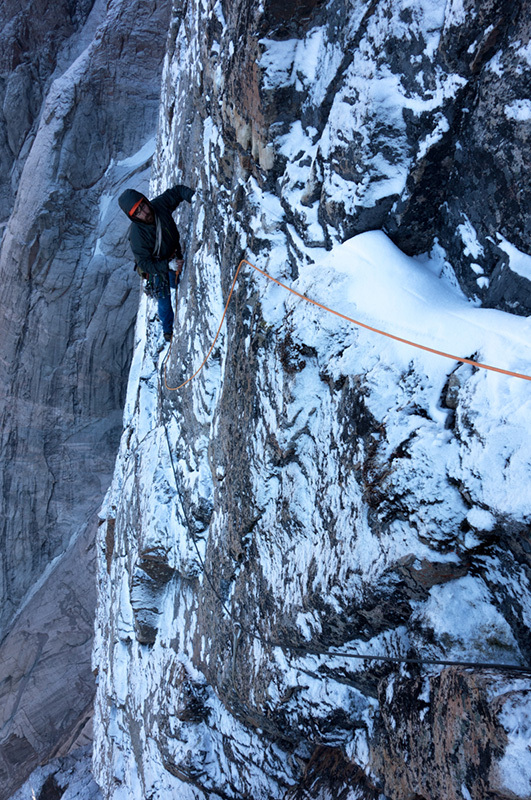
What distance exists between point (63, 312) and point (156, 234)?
566 centimetres

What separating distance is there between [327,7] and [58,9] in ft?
30.6

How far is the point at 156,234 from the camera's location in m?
3.81

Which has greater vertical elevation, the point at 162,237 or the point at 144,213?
the point at 144,213

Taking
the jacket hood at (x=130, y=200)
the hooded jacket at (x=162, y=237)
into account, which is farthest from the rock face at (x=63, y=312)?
the jacket hood at (x=130, y=200)

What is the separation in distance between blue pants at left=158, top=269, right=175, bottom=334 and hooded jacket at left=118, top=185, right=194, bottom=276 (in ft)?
0.92

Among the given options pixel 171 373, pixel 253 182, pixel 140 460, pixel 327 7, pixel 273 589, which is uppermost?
pixel 327 7

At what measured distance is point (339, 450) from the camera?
2131 millimetres

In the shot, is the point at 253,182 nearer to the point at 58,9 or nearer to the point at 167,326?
the point at 167,326

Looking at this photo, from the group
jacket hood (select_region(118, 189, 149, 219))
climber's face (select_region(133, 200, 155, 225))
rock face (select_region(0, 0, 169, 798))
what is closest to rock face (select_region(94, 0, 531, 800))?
climber's face (select_region(133, 200, 155, 225))

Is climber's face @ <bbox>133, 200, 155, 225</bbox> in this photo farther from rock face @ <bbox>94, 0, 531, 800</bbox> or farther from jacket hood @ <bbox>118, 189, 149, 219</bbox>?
rock face @ <bbox>94, 0, 531, 800</bbox>

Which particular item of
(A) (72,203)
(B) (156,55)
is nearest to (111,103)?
(B) (156,55)

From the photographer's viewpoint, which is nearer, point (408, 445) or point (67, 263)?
point (408, 445)

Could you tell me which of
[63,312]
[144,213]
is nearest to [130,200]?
[144,213]

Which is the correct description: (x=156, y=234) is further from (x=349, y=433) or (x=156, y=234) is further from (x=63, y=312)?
(x=63, y=312)
